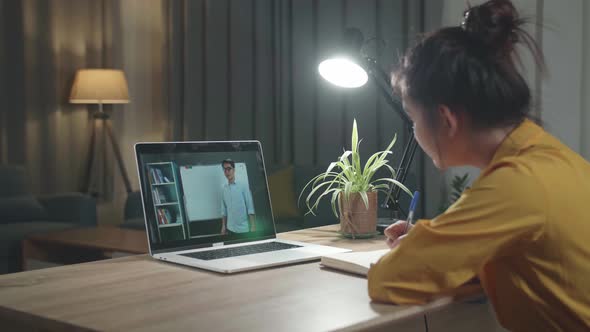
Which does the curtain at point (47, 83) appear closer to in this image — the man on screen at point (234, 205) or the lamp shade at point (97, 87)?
the lamp shade at point (97, 87)

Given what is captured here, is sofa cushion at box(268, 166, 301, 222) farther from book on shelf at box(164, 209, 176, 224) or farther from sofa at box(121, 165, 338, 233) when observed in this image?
book on shelf at box(164, 209, 176, 224)

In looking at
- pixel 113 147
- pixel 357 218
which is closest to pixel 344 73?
pixel 357 218

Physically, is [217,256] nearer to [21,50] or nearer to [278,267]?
[278,267]

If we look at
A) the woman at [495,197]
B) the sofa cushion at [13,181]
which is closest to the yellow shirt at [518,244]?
the woman at [495,197]

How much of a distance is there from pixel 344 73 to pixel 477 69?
0.90 meters

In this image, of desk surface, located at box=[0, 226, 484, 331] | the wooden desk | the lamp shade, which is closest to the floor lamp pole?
the lamp shade

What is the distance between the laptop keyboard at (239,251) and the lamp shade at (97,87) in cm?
347

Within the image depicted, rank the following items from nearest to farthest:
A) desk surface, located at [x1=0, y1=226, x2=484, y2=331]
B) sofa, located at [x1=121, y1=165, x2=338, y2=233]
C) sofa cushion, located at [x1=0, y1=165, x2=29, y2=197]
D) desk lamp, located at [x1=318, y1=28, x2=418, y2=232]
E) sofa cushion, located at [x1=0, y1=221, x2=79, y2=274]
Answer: desk surface, located at [x1=0, y1=226, x2=484, y2=331] → desk lamp, located at [x1=318, y1=28, x2=418, y2=232] → sofa cushion, located at [x1=0, y1=221, x2=79, y2=274] → sofa, located at [x1=121, y1=165, x2=338, y2=233] → sofa cushion, located at [x1=0, y1=165, x2=29, y2=197]

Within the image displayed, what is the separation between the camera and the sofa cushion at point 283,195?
4082mm

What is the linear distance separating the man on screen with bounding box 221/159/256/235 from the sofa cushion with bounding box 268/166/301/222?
7.66ft

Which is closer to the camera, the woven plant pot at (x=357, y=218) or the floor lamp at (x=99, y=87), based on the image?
the woven plant pot at (x=357, y=218)

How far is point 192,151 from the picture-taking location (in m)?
1.64

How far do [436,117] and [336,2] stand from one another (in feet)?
10.6

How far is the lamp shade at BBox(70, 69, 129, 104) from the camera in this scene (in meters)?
4.88
